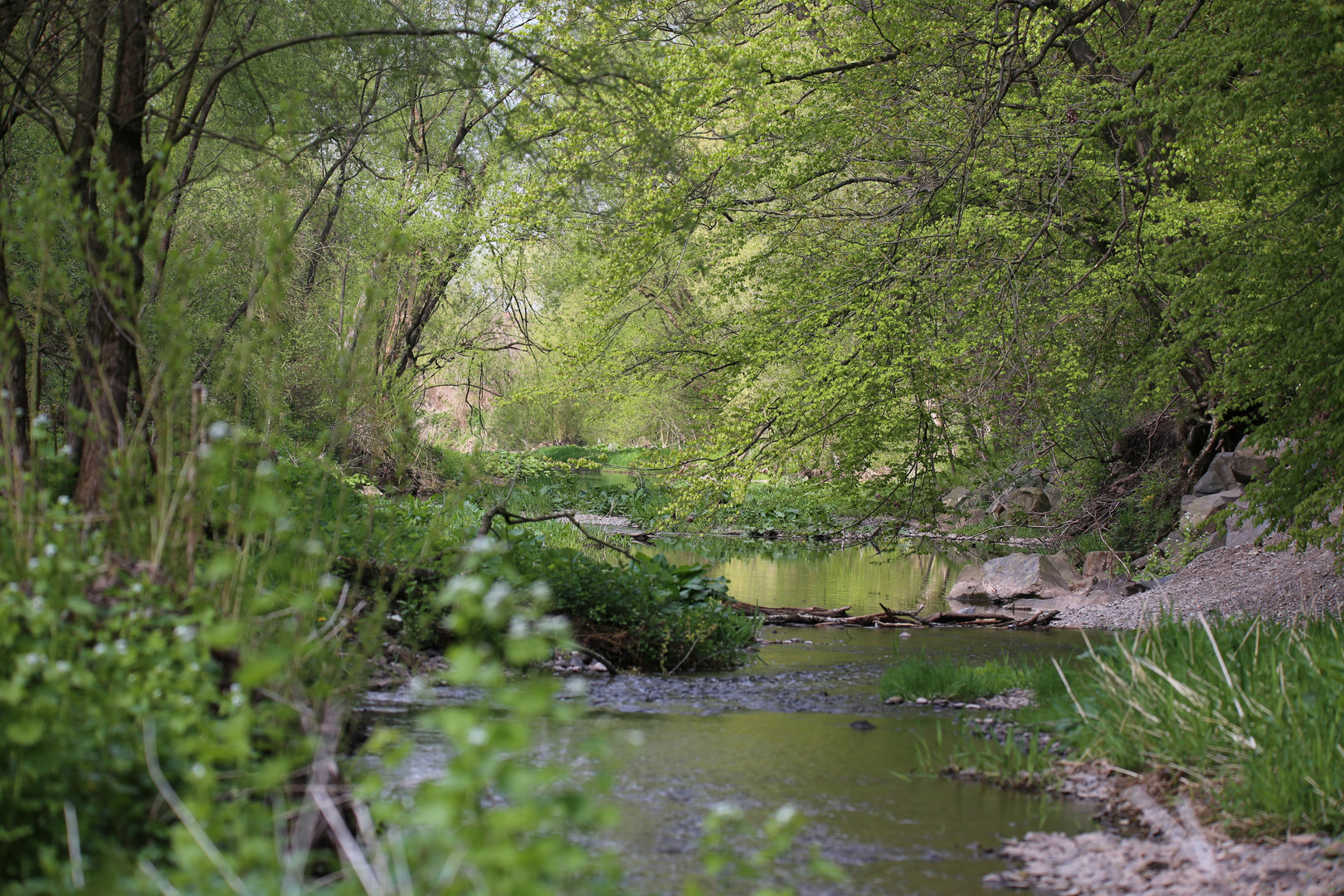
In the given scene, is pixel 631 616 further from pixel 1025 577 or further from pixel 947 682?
pixel 1025 577

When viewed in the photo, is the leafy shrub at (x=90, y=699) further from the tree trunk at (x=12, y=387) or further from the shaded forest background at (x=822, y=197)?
the shaded forest background at (x=822, y=197)

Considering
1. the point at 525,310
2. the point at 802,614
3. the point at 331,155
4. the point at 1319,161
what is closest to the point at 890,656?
the point at 802,614

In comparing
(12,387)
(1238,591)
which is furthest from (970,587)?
(12,387)

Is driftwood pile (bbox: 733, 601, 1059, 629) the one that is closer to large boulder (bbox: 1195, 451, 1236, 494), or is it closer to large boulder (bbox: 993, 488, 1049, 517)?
large boulder (bbox: 1195, 451, 1236, 494)

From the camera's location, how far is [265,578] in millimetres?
5367

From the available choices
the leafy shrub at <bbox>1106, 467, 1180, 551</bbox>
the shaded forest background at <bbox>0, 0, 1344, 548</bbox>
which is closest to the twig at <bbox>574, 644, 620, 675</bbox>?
the shaded forest background at <bbox>0, 0, 1344, 548</bbox>

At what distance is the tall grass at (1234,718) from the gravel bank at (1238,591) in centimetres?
286

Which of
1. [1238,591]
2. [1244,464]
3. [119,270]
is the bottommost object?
[1238,591]

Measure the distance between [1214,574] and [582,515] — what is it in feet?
43.2

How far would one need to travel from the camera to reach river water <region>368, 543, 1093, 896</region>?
142 inches

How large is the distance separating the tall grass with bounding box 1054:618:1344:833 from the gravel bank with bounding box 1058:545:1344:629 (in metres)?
2.86

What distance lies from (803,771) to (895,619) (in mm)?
5626

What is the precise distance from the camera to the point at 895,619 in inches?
400

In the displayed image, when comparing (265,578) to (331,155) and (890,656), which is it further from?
(331,155)
